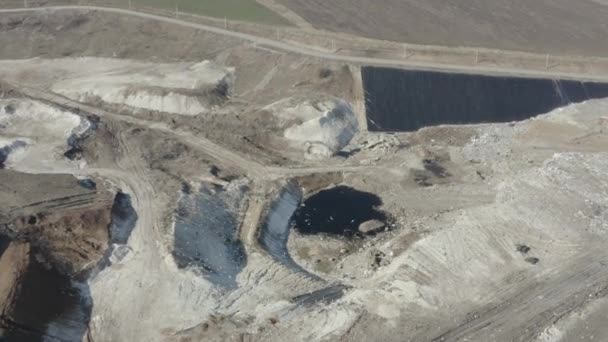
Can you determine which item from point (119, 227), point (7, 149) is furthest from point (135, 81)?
point (119, 227)

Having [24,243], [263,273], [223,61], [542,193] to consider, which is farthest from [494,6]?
[24,243]

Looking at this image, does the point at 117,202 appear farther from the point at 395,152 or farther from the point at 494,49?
the point at 494,49

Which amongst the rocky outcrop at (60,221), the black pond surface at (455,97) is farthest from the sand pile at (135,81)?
the rocky outcrop at (60,221)

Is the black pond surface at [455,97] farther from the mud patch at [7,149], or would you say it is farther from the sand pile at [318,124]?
the mud patch at [7,149]

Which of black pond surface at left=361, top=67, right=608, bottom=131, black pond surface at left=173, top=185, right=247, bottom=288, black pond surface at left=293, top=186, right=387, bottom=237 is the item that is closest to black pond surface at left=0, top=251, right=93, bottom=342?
black pond surface at left=173, top=185, right=247, bottom=288

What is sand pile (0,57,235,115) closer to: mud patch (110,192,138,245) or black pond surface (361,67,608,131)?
black pond surface (361,67,608,131)

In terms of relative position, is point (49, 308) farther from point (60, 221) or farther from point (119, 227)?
point (119, 227)

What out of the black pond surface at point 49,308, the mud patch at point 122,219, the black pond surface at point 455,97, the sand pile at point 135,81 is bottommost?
the black pond surface at point 49,308
